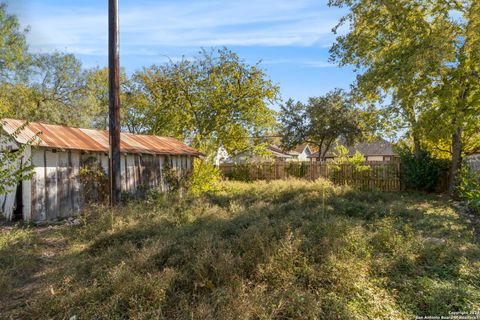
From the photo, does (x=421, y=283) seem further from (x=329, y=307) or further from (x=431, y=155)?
(x=431, y=155)

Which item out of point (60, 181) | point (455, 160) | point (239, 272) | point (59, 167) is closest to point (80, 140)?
point (59, 167)

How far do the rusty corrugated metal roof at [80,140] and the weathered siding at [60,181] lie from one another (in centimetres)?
27

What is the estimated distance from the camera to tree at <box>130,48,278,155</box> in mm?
17984

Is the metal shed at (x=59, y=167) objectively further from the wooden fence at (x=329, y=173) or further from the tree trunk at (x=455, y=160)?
the tree trunk at (x=455, y=160)

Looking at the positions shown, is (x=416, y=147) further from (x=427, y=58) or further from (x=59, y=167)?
(x=59, y=167)

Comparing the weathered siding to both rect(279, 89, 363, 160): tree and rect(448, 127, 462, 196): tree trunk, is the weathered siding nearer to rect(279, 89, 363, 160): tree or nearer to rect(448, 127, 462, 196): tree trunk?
rect(448, 127, 462, 196): tree trunk

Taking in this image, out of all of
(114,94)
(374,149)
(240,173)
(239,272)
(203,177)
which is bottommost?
(239,272)

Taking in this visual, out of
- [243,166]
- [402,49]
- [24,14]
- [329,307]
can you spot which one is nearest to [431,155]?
[402,49]

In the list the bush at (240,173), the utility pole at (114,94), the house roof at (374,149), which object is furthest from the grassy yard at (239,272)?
the house roof at (374,149)

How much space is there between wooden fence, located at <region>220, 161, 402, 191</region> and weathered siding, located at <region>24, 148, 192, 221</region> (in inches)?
371

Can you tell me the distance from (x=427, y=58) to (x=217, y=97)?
11297mm

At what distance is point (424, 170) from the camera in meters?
12.5

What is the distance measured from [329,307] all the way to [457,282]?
1871 millimetres

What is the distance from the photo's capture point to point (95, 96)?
22.0 metres
